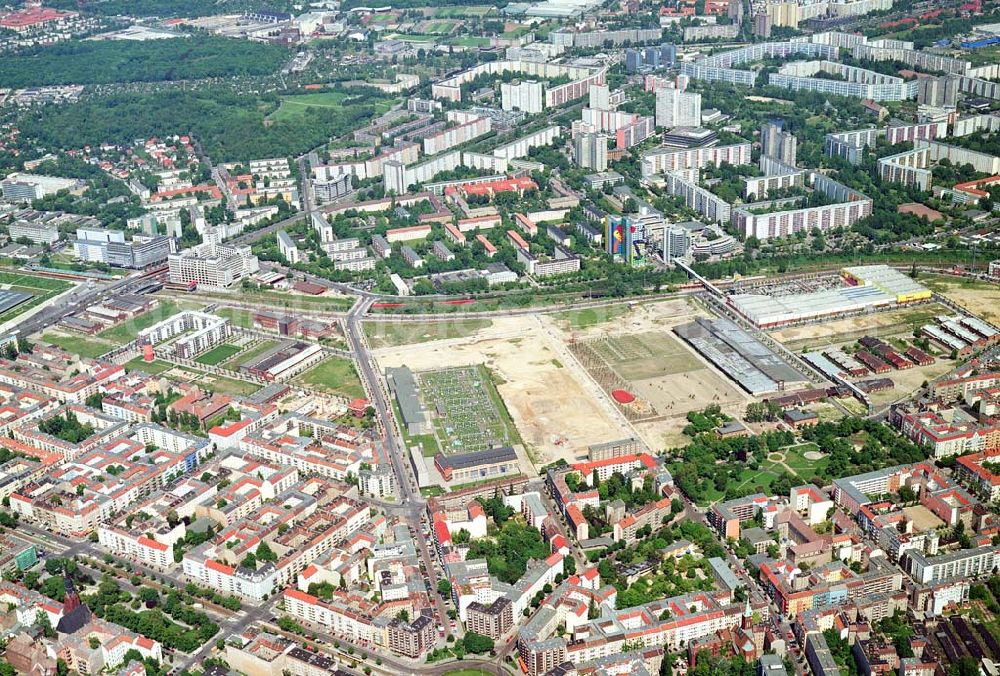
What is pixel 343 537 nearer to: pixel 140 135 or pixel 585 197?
pixel 585 197

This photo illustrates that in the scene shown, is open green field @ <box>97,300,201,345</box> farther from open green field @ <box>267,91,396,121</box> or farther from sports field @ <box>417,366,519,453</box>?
open green field @ <box>267,91,396,121</box>

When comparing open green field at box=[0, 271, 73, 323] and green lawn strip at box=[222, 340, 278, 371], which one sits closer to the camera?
green lawn strip at box=[222, 340, 278, 371]

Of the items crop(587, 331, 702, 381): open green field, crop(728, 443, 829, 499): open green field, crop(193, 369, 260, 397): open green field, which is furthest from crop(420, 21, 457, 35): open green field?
crop(728, 443, 829, 499): open green field

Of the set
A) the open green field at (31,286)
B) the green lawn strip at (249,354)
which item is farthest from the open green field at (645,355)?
the open green field at (31,286)

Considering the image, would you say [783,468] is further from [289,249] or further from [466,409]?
[289,249]

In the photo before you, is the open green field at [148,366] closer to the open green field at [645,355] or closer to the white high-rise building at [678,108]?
the open green field at [645,355]
